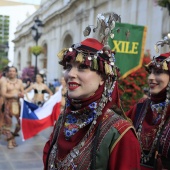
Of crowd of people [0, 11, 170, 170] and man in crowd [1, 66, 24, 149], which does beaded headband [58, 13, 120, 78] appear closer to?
crowd of people [0, 11, 170, 170]

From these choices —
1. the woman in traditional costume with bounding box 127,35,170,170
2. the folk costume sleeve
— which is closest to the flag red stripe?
the woman in traditional costume with bounding box 127,35,170,170

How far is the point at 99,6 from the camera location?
18281 millimetres

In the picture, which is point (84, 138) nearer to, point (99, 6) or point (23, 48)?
point (99, 6)

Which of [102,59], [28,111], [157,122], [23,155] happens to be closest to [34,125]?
[28,111]

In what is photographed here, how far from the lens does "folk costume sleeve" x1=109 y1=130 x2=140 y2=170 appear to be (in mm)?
1996

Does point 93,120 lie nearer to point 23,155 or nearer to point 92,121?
point 92,121

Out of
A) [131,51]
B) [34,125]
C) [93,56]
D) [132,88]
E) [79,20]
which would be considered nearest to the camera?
[93,56]

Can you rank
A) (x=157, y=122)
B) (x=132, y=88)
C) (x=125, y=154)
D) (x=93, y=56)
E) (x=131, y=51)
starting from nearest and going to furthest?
(x=125, y=154)
(x=93, y=56)
(x=157, y=122)
(x=131, y=51)
(x=132, y=88)

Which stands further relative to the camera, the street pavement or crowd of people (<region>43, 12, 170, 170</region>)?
the street pavement

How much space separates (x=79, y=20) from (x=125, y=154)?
2019 cm

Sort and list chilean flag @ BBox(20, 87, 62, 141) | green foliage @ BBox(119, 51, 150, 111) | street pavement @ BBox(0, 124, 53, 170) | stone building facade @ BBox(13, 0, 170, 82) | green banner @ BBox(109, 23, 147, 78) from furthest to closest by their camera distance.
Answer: stone building facade @ BBox(13, 0, 170, 82), chilean flag @ BBox(20, 87, 62, 141), green foliage @ BBox(119, 51, 150, 111), green banner @ BBox(109, 23, 147, 78), street pavement @ BBox(0, 124, 53, 170)

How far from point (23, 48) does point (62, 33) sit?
19997 mm

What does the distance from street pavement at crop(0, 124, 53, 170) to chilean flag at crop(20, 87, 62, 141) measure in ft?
1.06

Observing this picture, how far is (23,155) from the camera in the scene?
263 inches
